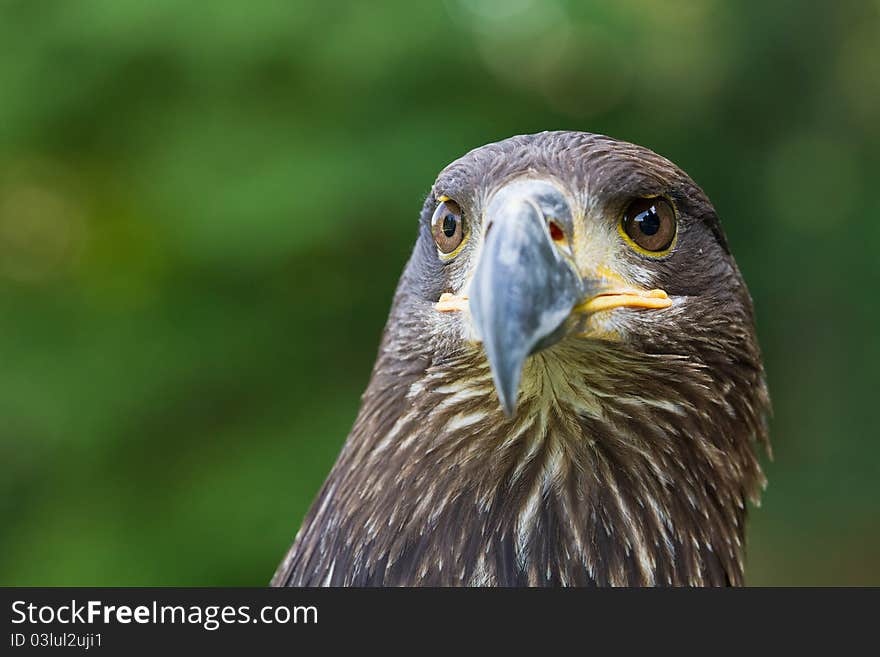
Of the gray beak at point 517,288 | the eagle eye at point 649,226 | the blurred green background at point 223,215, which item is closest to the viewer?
the gray beak at point 517,288

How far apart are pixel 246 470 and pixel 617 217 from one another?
12.0ft

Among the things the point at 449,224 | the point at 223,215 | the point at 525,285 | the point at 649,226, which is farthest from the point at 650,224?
the point at 223,215

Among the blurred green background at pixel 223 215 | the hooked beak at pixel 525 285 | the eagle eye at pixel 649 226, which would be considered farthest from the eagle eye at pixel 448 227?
the blurred green background at pixel 223 215

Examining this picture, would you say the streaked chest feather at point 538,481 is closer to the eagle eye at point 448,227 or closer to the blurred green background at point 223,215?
the eagle eye at point 448,227

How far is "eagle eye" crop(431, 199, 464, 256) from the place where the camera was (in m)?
2.65

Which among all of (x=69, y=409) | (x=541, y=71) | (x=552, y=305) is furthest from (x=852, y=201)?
(x=552, y=305)

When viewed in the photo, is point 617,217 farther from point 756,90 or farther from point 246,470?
point 756,90

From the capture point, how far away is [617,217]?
8.50ft

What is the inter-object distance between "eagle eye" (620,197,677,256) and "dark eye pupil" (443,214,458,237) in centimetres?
43

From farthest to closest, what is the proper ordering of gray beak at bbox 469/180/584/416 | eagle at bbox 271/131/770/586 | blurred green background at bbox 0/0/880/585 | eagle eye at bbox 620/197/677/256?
blurred green background at bbox 0/0/880/585
eagle eye at bbox 620/197/677/256
eagle at bbox 271/131/770/586
gray beak at bbox 469/180/584/416

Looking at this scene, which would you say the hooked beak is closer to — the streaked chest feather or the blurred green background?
the streaked chest feather

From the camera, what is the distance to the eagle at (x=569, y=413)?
2508 millimetres

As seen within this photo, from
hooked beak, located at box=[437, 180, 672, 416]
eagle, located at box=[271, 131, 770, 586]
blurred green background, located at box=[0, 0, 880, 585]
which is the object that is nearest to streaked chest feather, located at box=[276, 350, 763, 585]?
eagle, located at box=[271, 131, 770, 586]

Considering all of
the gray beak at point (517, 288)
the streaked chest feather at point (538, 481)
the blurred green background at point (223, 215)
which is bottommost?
the streaked chest feather at point (538, 481)
